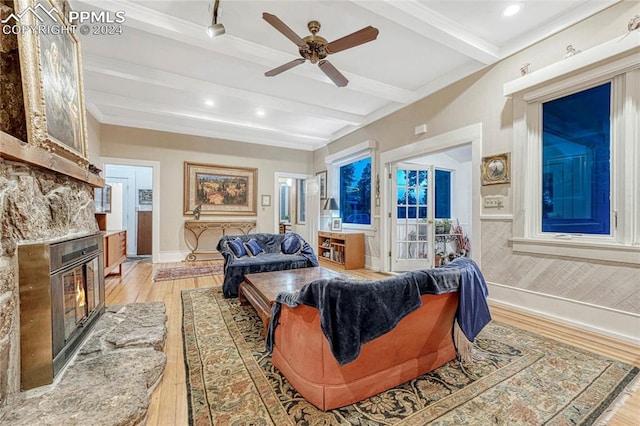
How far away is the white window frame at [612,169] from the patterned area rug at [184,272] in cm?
462

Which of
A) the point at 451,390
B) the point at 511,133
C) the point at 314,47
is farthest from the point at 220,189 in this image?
the point at 451,390

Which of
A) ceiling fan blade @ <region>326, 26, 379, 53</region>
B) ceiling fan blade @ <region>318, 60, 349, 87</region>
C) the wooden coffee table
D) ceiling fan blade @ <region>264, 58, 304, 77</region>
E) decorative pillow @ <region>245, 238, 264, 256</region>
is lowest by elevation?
the wooden coffee table

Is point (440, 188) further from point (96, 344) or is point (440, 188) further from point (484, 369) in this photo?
point (96, 344)

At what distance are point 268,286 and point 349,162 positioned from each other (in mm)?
4222

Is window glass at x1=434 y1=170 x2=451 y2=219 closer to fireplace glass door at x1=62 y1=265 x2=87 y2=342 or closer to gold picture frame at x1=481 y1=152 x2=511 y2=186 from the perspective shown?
gold picture frame at x1=481 y1=152 x2=511 y2=186

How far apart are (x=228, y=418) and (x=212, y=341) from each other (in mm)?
979

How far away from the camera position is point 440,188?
Answer: 21.0 feet

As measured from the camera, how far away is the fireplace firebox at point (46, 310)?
4.88 ft

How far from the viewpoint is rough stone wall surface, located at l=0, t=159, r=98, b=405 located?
135cm

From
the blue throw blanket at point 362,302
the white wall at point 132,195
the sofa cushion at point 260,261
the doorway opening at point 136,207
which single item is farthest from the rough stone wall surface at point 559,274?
the white wall at point 132,195

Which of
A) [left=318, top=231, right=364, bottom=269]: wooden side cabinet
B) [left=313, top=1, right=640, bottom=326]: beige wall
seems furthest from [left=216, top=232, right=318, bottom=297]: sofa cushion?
[left=313, top=1, right=640, bottom=326]: beige wall

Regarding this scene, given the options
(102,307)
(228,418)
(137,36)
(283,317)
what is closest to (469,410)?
(283,317)

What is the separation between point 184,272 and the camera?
4973 mm

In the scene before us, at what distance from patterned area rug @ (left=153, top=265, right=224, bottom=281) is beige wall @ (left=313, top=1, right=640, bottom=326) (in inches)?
163
